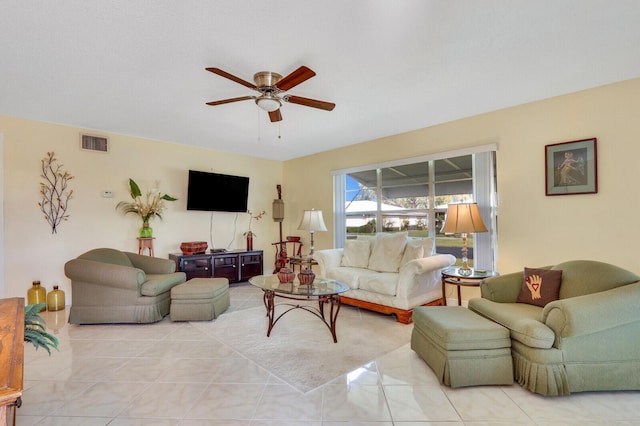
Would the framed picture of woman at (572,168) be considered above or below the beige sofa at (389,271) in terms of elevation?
above

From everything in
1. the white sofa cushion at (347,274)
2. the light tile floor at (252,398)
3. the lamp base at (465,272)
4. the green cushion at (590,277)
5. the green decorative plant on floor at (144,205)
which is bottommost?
the light tile floor at (252,398)

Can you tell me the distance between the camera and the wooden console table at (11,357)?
0.74 metres

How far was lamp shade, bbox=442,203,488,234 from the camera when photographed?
130 inches

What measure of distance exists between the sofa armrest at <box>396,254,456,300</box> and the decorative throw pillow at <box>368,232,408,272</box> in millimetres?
470

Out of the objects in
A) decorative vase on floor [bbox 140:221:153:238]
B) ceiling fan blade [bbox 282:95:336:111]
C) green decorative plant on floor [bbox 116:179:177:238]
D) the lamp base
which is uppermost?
ceiling fan blade [bbox 282:95:336:111]

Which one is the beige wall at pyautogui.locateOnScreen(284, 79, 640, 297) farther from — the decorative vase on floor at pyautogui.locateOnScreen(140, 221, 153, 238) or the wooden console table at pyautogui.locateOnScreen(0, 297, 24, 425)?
the decorative vase on floor at pyautogui.locateOnScreen(140, 221, 153, 238)

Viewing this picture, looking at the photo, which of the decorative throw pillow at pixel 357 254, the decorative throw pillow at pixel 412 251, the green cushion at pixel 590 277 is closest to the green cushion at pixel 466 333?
the green cushion at pixel 590 277

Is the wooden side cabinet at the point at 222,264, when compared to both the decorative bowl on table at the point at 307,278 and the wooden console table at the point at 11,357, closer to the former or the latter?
the decorative bowl on table at the point at 307,278

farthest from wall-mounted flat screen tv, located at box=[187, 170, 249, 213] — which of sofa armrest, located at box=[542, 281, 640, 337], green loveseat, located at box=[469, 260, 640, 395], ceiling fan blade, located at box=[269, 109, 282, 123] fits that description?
sofa armrest, located at box=[542, 281, 640, 337]

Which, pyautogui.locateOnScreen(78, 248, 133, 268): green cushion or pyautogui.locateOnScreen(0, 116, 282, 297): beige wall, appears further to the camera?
pyautogui.locateOnScreen(0, 116, 282, 297): beige wall

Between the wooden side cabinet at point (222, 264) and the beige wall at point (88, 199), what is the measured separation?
0.51 metres

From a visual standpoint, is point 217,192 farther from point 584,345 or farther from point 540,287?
point 584,345

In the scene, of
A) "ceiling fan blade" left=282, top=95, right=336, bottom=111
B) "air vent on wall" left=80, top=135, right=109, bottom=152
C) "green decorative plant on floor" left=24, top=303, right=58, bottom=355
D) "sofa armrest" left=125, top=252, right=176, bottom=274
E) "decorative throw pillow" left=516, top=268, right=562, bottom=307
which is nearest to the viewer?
"green decorative plant on floor" left=24, top=303, right=58, bottom=355

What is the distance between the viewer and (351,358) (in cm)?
253
